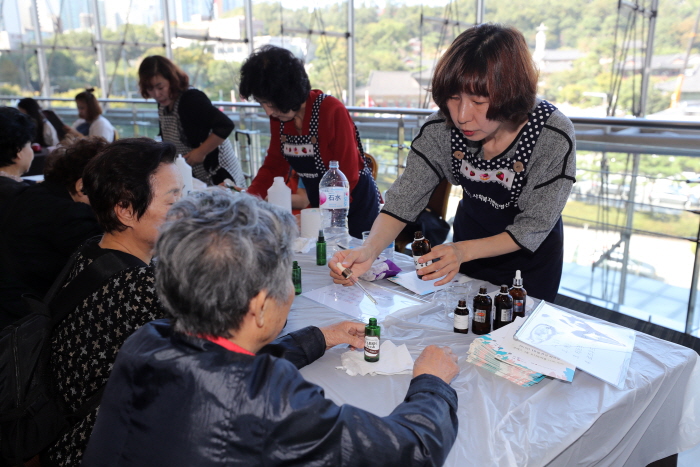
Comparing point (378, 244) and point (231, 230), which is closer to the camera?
point (231, 230)

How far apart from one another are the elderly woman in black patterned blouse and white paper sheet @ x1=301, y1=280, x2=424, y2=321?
0.61 metres

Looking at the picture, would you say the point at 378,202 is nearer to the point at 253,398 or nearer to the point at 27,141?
the point at 27,141

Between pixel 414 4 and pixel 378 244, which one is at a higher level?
pixel 414 4

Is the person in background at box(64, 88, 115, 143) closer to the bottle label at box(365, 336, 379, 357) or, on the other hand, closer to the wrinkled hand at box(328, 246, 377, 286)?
the wrinkled hand at box(328, 246, 377, 286)

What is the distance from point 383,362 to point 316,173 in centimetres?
174

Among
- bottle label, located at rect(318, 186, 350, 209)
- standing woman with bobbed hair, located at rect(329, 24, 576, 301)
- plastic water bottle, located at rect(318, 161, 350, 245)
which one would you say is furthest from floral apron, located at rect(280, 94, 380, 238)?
standing woman with bobbed hair, located at rect(329, 24, 576, 301)

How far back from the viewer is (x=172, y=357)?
0.87 metres

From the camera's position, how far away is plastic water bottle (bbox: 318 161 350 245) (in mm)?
2490

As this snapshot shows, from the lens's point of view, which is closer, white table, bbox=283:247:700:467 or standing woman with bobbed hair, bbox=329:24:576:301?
white table, bbox=283:247:700:467

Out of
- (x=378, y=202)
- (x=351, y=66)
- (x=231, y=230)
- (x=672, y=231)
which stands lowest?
(x=672, y=231)

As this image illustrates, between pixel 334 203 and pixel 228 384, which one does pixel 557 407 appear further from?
pixel 334 203

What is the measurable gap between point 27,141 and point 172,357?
8.22ft

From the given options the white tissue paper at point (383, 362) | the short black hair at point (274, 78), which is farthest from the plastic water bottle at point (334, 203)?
the white tissue paper at point (383, 362)

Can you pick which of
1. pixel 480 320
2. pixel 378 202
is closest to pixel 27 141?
pixel 378 202
